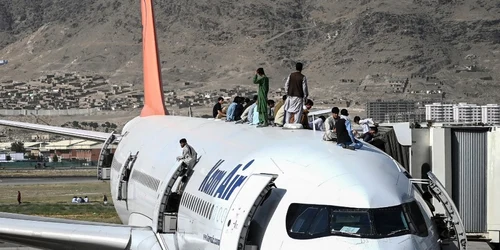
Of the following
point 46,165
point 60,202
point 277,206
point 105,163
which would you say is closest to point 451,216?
point 277,206

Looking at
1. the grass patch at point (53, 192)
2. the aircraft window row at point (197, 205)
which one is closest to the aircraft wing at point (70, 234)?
the aircraft window row at point (197, 205)

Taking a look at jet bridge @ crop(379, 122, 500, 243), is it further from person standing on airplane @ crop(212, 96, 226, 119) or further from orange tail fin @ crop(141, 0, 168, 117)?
orange tail fin @ crop(141, 0, 168, 117)

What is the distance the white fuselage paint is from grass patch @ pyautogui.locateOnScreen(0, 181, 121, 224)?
80.5 ft

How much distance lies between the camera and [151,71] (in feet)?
114

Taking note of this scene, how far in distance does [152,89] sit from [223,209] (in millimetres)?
17888

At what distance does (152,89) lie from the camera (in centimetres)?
3419

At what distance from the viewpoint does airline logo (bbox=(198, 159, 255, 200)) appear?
16609 millimetres

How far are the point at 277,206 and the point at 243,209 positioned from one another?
42cm

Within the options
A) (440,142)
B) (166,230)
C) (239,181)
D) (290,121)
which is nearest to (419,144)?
(440,142)

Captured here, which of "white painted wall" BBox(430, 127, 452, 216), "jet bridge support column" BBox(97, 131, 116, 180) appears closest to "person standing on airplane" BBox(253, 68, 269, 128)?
"white painted wall" BBox(430, 127, 452, 216)

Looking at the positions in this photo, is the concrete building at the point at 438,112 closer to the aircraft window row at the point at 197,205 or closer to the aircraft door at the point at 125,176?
the aircraft door at the point at 125,176

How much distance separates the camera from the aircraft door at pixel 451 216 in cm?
1600

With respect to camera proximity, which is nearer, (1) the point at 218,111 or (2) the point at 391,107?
(1) the point at 218,111

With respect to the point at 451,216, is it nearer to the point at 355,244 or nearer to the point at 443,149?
the point at 355,244
